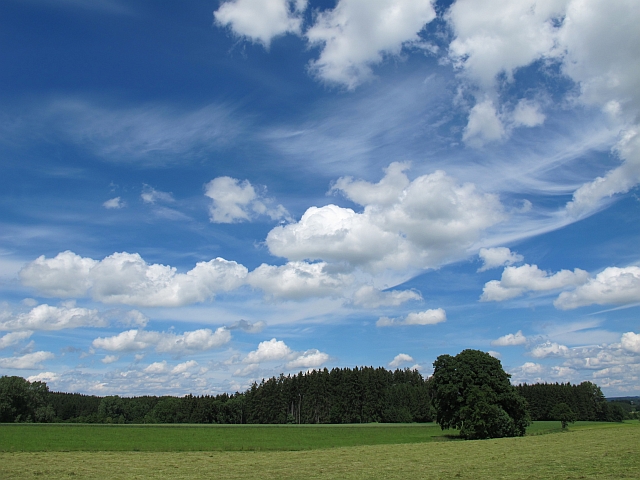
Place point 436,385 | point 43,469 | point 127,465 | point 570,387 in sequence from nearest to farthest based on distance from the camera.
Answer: point 43,469 → point 127,465 → point 436,385 → point 570,387

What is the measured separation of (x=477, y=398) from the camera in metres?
66.1

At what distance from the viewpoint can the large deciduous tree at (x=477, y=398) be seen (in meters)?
65.2

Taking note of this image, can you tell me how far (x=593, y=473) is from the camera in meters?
22.2

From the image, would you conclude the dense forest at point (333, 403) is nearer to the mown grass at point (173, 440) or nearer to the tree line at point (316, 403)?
the tree line at point (316, 403)

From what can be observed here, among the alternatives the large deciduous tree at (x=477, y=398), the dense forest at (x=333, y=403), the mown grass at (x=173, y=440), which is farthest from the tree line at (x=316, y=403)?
the large deciduous tree at (x=477, y=398)

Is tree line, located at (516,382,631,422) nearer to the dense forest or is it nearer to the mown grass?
the dense forest

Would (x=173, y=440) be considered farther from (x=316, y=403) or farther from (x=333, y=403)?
(x=316, y=403)

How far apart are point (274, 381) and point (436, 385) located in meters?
117

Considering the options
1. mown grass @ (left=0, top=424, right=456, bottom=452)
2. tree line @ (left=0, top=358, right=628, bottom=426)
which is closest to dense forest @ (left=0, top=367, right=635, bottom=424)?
tree line @ (left=0, top=358, right=628, bottom=426)

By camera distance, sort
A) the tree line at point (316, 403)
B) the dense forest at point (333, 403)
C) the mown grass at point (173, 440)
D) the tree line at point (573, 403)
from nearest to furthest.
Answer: the mown grass at point (173, 440) → the tree line at point (316, 403) → the dense forest at point (333, 403) → the tree line at point (573, 403)

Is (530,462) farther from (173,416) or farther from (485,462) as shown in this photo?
(173,416)

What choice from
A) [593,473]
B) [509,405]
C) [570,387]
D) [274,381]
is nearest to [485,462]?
[593,473]

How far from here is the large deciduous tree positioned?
65250mm

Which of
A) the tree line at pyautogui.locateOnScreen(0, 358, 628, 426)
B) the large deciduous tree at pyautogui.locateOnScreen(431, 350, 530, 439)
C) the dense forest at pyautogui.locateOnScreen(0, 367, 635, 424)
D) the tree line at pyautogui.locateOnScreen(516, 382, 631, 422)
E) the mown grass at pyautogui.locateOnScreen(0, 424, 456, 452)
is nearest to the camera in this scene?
the mown grass at pyautogui.locateOnScreen(0, 424, 456, 452)
